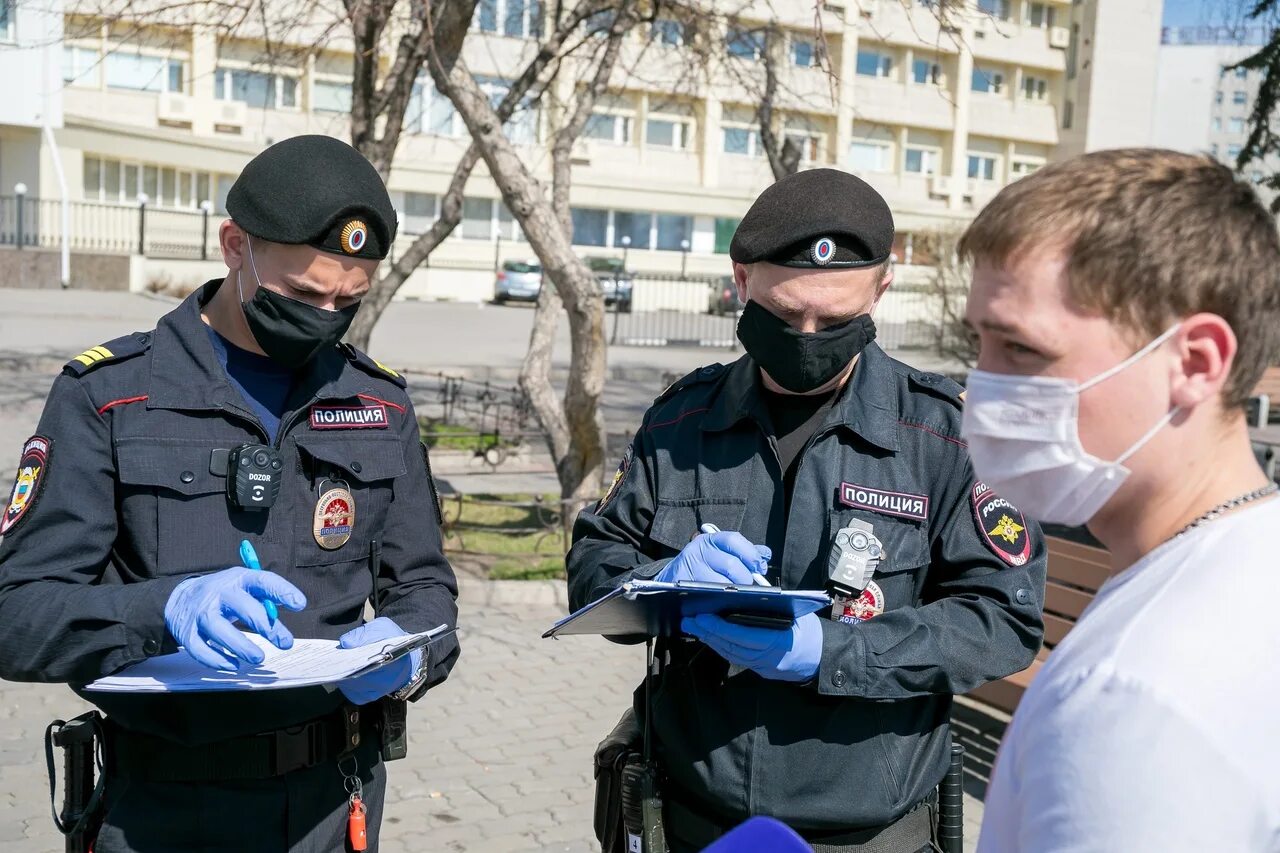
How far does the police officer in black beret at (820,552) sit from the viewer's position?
248 cm

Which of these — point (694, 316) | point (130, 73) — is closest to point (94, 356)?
point (694, 316)

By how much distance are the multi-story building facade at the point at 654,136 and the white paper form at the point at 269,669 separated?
26843mm

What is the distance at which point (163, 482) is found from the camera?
8.37 feet

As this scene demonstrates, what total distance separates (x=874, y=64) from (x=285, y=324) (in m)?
50.7

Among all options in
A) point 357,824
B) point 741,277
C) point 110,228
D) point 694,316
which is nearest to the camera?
point 357,824

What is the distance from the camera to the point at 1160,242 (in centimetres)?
133

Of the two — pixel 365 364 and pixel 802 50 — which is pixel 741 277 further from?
pixel 802 50

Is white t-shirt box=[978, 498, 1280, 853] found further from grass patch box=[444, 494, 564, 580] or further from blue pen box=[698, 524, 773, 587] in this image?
grass patch box=[444, 494, 564, 580]

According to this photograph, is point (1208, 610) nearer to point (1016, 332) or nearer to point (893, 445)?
point (1016, 332)

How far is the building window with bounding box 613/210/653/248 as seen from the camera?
46.5 m

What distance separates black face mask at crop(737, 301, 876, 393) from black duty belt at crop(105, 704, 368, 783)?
48.2 inches

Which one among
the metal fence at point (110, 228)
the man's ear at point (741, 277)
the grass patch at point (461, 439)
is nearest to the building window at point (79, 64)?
the metal fence at point (110, 228)

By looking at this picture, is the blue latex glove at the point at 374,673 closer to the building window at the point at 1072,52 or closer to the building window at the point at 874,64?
the building window at the point at 874,64

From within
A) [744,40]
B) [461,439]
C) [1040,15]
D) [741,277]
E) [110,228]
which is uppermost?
[1040,15]
